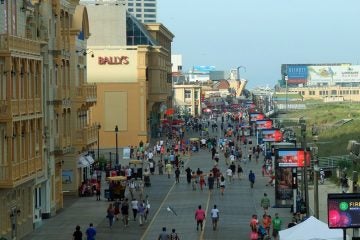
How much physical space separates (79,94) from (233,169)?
40.2ft

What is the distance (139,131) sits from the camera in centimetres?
9019

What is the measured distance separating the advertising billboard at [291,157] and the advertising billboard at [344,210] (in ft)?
67.9

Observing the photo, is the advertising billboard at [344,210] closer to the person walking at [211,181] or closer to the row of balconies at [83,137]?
the person walking at [211,181]

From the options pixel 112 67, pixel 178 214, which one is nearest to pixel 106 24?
pixel 112 67

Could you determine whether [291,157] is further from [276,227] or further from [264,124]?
[264,124]

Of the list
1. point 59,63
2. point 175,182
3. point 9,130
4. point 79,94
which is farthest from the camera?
point 175,182

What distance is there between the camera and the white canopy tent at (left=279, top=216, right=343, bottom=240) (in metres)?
25.9

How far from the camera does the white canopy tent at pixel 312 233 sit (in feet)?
84.9

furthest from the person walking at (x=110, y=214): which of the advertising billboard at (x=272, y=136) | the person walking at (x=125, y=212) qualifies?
the advertising billboard at (x=272, y=136)

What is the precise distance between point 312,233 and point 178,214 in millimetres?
18416

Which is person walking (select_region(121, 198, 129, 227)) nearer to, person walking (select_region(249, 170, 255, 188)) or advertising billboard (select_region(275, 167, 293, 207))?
advertising billboard (select_region(275, 167, 293, 207))

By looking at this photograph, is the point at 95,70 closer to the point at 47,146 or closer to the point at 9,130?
the point at 47,146

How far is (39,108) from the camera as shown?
3991 centimetres

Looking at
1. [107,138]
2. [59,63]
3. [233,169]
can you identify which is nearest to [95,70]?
[107,138]
